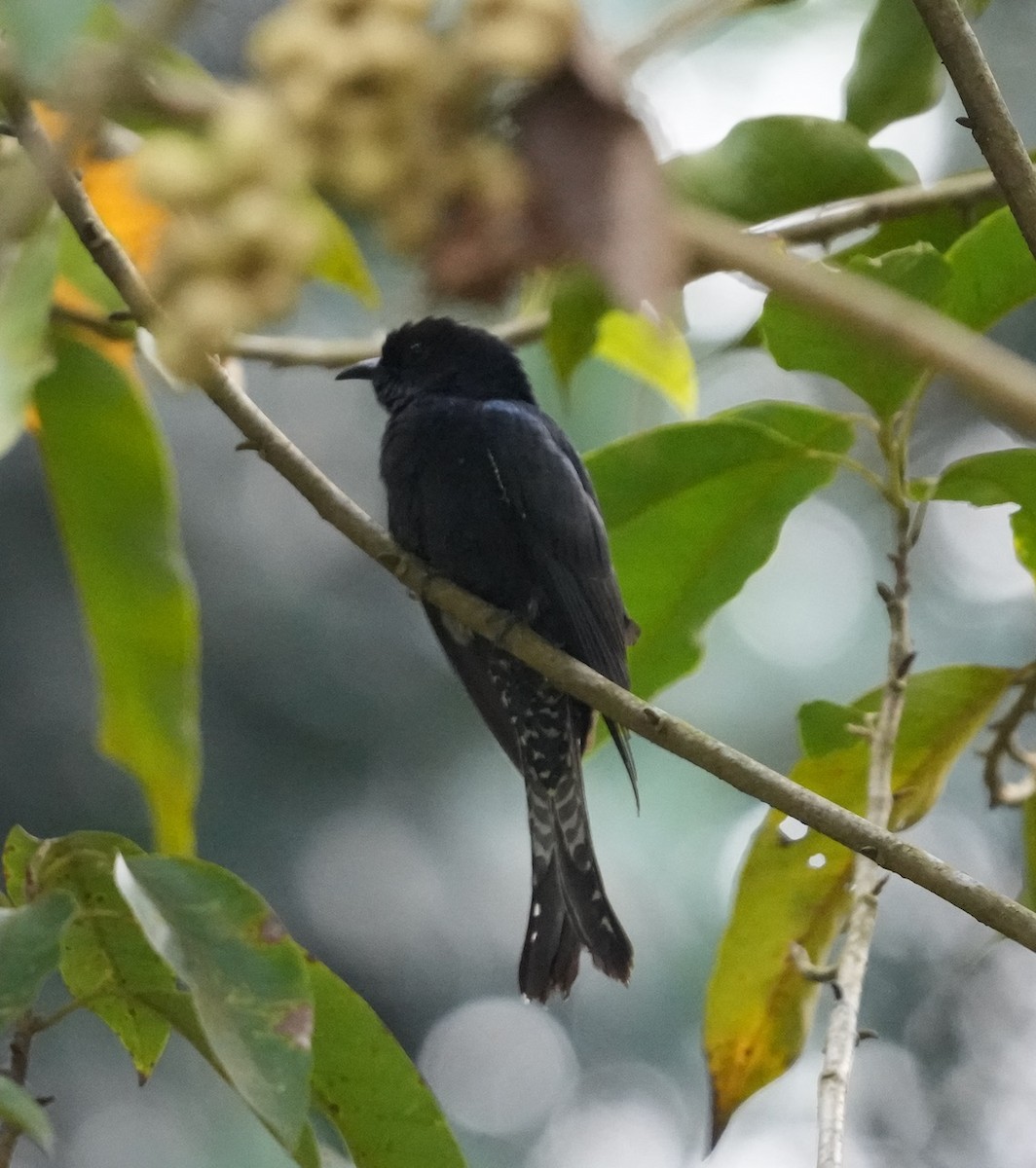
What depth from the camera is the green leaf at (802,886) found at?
7.54ft

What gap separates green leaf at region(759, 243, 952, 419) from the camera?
6.40 feet

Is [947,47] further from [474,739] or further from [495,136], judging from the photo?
[474,739]

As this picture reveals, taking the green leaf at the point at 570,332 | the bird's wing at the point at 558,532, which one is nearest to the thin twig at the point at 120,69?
the green leaf at the point at 570,332

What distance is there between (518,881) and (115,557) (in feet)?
15.4

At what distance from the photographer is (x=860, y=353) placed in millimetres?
1781

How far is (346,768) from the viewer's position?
22.2 feet

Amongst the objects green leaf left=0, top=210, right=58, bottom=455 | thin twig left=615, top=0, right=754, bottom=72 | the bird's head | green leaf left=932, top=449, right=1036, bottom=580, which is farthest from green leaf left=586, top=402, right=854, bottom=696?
thin twig left=615, top=0, right=754, bottom=72

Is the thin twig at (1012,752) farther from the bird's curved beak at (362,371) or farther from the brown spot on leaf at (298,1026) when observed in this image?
the bird's curved beak at (362,371)

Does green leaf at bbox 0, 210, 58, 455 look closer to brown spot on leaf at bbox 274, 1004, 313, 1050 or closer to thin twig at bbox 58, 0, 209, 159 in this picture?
brown spot on leaf at bbox 274, 1004, 313, 1050

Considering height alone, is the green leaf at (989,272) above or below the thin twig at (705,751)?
above

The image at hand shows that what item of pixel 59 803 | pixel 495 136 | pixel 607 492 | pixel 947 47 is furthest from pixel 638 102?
pixel 59 803

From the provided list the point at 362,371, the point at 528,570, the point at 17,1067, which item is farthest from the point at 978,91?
the point at 362,371

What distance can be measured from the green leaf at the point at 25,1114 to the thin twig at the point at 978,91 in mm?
1059

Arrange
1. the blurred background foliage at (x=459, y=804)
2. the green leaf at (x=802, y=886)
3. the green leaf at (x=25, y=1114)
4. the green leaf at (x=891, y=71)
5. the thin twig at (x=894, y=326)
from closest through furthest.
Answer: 1. the thin twig at (x=894, y=326)
2. the green leaf at (x=25, y=1114)
3. the green leaf at (x=891, y=71)
4. the green leaf at (x=802, y=886)
5. the blurred background foliage at (x=459, y=804)
